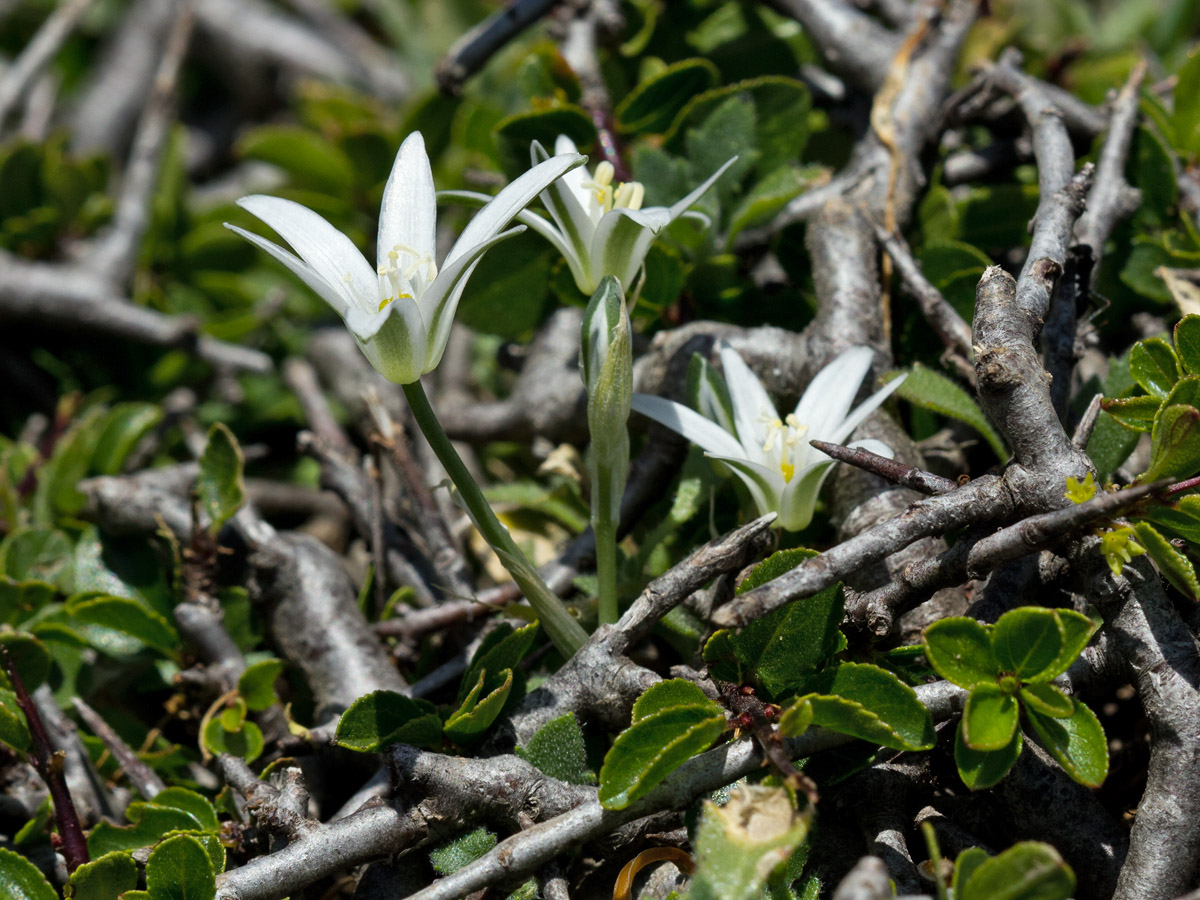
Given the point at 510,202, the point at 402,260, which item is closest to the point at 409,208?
the point at 402,260

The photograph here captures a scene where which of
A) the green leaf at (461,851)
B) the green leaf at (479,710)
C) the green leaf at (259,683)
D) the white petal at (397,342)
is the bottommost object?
the green leaf at (461,851)

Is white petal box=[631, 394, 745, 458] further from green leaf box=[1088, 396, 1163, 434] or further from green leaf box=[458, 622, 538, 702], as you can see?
green leaf box=[1088, 396, 1163, 434]

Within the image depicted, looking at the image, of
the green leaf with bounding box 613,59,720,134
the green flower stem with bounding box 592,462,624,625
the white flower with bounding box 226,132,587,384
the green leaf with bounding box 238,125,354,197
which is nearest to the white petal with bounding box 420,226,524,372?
the white flower with bounding box 226,132,587,384

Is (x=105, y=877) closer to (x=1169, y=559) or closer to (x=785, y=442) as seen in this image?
(x=785, y=442)

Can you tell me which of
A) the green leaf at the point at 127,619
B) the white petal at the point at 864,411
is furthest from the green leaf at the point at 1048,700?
the green leaf at the point at 127,619

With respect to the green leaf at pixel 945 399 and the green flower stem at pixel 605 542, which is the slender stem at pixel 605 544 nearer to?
the green flower stem at pixel 605 542

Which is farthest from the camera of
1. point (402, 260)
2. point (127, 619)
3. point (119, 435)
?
point (119, 435)
